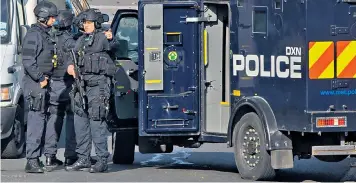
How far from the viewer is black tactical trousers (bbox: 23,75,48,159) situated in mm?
11984

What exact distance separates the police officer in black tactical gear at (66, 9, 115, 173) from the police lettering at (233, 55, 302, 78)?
1.49 m

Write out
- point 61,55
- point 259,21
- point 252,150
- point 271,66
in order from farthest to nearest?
point 61,55, point 252,150, point 259,21, point 271,66

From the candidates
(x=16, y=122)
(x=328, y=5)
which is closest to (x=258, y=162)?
(x=328, y=5)

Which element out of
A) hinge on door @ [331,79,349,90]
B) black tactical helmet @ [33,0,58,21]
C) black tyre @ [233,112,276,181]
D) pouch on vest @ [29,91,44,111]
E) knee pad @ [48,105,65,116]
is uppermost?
black tactical helmet @ [33,0,58,21]

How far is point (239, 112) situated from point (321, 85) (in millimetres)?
1331

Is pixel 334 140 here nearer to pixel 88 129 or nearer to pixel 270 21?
pixel 270 21

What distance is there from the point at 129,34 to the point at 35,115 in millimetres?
2089

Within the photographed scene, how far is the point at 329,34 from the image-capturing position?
10.8 metres

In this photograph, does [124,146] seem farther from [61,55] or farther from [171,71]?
[61,55]

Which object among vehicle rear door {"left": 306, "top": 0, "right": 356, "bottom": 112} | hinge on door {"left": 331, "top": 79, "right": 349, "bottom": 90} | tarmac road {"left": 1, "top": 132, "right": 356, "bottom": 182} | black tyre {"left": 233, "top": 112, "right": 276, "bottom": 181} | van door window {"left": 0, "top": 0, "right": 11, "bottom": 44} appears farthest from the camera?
van door window {"left": 0, "top": 0, "right": 11, "bottom": 44}

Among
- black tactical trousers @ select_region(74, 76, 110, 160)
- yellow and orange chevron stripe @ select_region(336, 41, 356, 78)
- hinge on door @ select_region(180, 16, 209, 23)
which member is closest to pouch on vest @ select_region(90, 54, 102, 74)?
black tactical trousers @ select_region(74, 76, 110, 160)

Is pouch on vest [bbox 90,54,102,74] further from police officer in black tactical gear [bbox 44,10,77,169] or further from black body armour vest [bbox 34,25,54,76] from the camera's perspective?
black body armour vest [bbox 34,25,54,76]

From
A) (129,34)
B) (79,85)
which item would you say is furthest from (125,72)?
(79,85)

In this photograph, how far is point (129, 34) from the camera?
44.7 ft
